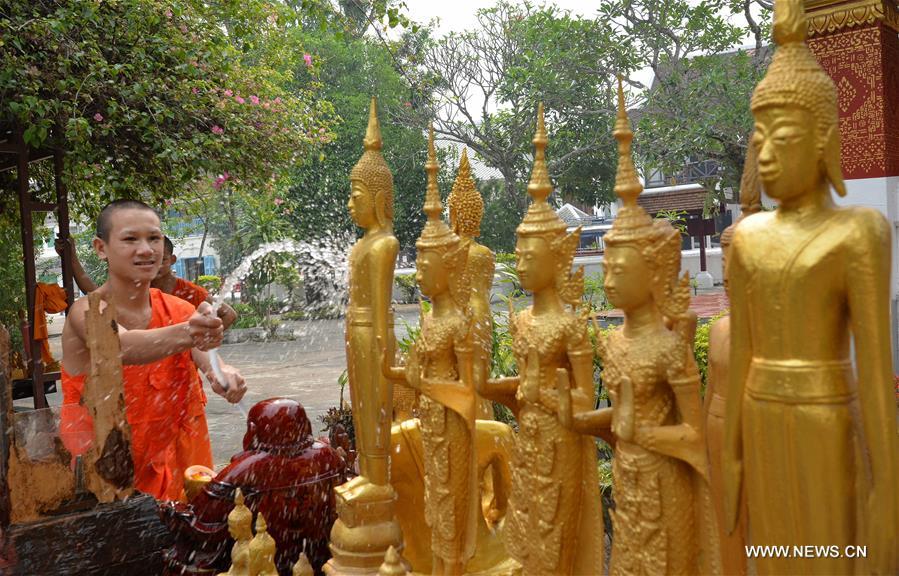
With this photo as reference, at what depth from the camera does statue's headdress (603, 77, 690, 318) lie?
1.26m

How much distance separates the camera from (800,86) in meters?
1.08

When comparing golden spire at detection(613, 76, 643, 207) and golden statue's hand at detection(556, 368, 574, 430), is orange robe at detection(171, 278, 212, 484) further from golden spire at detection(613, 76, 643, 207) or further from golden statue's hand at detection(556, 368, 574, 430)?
golden spire at detection(613, 76, 643, 207)

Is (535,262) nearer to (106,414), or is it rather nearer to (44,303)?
(106,414)

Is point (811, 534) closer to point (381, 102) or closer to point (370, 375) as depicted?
point (370, 375)

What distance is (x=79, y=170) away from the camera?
5055 millimetres

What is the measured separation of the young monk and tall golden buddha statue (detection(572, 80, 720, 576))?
60.3 inches

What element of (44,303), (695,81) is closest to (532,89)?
(695,81)

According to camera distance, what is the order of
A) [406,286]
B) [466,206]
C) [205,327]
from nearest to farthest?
[466,206] → [205,327] → [406,286]

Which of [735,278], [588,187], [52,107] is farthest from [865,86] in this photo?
[588,187]

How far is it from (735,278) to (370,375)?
1074mm

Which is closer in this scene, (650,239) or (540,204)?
(650,239)

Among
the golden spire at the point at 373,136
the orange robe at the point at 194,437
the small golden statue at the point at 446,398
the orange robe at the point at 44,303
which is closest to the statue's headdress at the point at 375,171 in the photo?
the golden spire at the point at 373,136

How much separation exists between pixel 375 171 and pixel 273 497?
2.81ft

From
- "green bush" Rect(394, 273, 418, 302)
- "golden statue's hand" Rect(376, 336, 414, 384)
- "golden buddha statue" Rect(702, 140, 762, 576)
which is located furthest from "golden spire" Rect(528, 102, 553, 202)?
"green bush" Rect(394, 273, 418, 302)
